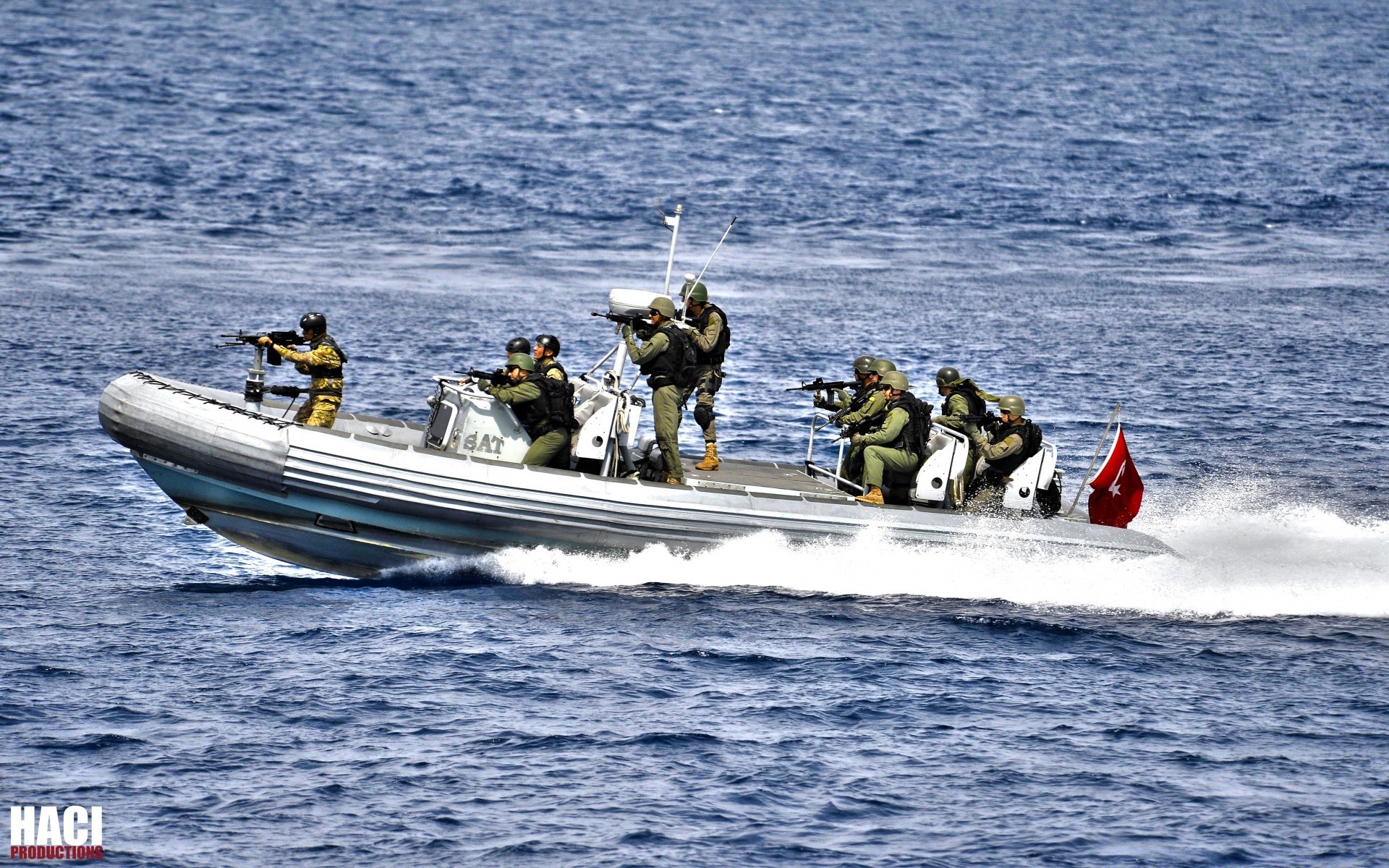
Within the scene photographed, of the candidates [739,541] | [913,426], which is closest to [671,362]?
[739,541]

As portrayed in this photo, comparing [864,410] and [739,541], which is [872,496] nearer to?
[864,410]

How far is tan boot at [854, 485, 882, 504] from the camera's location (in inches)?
611

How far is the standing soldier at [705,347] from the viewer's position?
15.9m

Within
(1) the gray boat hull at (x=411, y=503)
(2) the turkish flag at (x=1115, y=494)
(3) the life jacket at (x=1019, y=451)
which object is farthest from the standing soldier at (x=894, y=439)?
(2) the turkish flag at (x=1115, y=494)

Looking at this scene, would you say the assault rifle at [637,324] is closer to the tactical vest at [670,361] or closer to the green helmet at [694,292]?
the tactical vest at [670,361]

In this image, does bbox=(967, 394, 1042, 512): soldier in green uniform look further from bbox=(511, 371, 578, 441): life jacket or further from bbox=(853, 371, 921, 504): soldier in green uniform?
bbox=(511, 371, 578, 441): life jacket

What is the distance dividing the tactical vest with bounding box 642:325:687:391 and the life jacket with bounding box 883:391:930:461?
1879 mm

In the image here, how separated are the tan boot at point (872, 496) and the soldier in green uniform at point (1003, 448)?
845mm

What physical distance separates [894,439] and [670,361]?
6.84 ft

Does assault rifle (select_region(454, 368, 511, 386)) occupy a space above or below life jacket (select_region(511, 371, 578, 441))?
above

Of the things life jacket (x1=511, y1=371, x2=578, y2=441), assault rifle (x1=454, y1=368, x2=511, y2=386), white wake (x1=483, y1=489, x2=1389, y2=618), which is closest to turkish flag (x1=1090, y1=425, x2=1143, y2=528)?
white wake (x1=483, y1=489, x2=1389, y2=618)

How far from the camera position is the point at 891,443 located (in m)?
15.5

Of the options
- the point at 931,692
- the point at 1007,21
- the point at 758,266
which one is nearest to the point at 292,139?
the point at 758,266

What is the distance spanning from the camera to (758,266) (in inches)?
1358
